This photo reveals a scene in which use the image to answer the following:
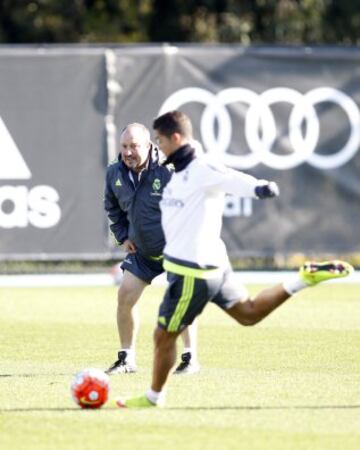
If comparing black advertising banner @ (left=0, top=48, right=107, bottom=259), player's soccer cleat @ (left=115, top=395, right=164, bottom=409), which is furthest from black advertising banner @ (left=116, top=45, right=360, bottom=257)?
player's soccer cleat @ (left=115, top=395, right=164, bottom=409)

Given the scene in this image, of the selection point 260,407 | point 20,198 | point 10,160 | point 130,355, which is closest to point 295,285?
point 260,407

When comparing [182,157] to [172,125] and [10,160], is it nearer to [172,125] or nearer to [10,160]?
[172,125]

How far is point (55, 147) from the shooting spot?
21156 millimetres

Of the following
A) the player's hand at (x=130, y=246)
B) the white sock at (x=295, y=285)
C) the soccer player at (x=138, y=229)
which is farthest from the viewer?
the player's hand at (x=130, y=246)

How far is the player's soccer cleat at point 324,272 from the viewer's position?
9539mm

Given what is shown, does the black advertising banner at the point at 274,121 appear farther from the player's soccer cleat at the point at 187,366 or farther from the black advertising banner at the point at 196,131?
the player's soccer cleat at the point at 187,366

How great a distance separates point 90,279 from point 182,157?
12473mm

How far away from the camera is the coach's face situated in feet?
38.4

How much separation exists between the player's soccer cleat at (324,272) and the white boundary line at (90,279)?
1151 cm

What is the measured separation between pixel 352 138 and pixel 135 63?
3.66 m

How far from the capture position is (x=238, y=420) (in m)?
9.23

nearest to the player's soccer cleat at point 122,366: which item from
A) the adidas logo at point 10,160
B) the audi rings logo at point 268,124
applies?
the adidas logo at point 10,160

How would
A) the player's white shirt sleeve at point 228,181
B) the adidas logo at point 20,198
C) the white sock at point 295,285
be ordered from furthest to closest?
the adidas logo at point 20,198
the white sock at point 295,285
the player's white shirt sleeve at point 228,181

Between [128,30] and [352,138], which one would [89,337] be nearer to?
[352,138]
